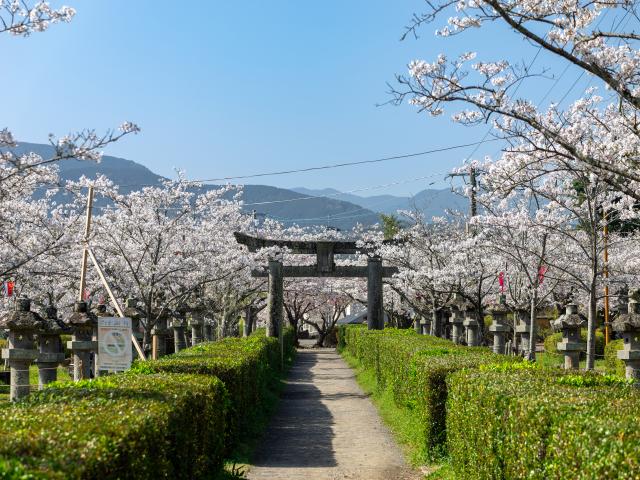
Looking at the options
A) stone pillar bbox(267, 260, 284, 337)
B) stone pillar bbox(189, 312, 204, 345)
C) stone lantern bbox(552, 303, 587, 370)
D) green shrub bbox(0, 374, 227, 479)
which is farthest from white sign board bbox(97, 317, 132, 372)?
stone pillar bbox(189, 312, 204, 345)

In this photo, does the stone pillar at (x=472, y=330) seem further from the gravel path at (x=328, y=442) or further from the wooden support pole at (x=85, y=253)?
the wooden support pole at (x=85, y=253)

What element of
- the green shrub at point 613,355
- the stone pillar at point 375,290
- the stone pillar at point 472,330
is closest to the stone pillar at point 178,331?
the stone pillar at point 375,290

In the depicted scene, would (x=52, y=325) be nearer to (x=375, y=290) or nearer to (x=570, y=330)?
(x=570, y=330)

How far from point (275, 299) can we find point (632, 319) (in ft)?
44.8

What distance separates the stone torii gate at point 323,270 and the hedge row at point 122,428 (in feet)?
48.8

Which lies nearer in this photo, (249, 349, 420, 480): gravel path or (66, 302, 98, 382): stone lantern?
(249, 349, 420, 480): gravel path

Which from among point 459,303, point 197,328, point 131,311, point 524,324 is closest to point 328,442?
point 131,311

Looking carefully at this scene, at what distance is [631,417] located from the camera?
14.3 ft

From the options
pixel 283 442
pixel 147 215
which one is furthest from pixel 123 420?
pixel 147 215

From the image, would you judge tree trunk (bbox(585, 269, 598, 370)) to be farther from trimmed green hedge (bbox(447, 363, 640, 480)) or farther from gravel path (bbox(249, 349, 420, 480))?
trimmed green hedge (bbox(447, 363, 640, 480))

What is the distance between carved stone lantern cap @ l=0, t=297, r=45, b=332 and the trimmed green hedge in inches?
292

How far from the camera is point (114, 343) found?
37.0 ft

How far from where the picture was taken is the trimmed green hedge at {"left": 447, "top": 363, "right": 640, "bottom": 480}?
383 centimetres

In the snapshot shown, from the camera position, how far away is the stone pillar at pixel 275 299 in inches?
926
